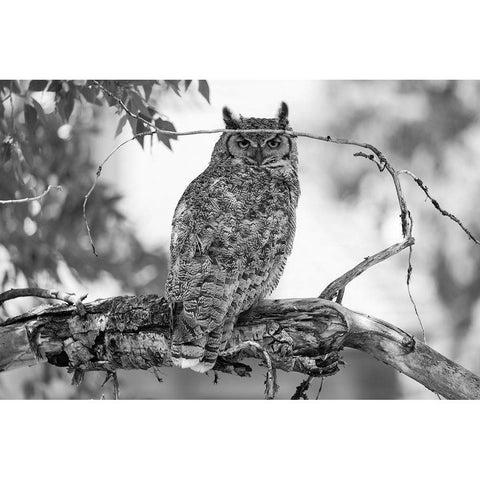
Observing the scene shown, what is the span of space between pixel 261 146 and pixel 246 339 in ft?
2.61

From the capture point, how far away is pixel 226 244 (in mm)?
2623

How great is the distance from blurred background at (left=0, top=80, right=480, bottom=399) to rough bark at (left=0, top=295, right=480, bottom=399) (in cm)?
31

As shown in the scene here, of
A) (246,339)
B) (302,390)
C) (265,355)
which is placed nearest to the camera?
(265,355)

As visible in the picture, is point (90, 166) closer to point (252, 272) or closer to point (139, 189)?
point (139, 189)

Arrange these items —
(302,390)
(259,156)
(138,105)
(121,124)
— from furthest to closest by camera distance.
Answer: (121,124) < (138,105) < (259,156) < (302,390)

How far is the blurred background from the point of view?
10.00 feet

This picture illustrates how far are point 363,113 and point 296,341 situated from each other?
118 centimetres

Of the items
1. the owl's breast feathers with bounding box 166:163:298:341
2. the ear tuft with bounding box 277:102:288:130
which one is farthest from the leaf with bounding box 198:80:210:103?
the owl's breast feathers with bounding box 166:163:298:341

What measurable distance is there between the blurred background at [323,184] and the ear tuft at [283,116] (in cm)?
8

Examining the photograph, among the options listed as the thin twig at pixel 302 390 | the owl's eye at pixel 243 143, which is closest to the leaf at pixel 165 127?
the owl's eye at pixel 243 143

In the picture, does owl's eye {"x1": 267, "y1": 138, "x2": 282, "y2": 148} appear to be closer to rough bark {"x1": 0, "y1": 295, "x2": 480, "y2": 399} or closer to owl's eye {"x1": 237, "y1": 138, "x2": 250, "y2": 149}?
owl's eye {"x1": 237, "y1": 138, "x2": 250, "y2": 149}

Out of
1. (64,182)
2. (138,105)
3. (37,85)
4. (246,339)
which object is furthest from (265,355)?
(64,182)

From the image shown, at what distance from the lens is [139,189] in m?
3.34

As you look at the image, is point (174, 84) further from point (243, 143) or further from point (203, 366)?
point (203, 366)
